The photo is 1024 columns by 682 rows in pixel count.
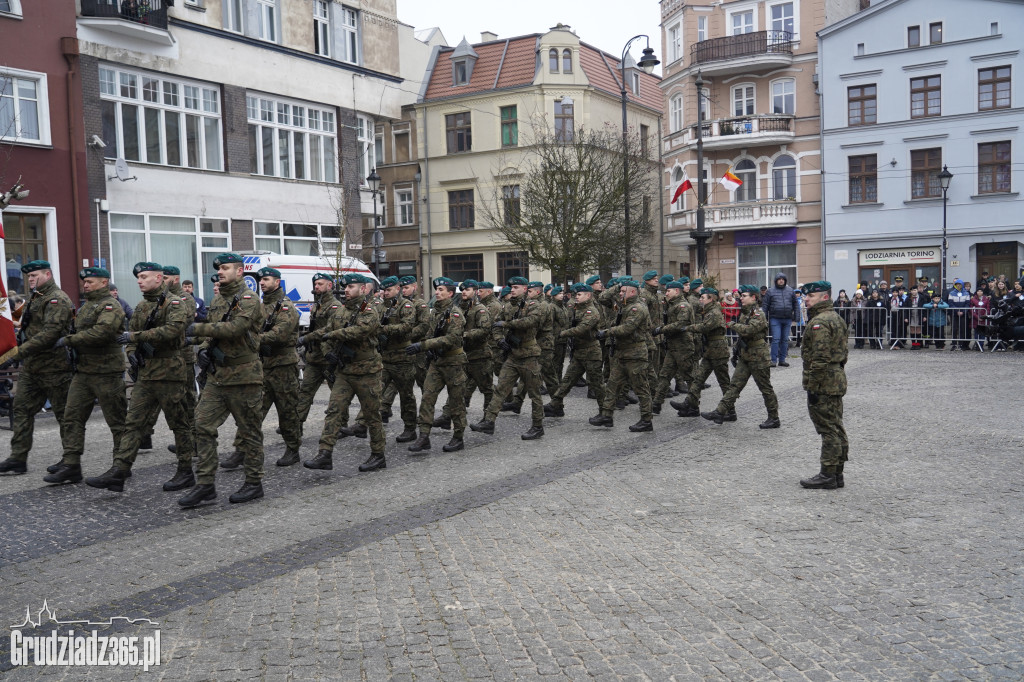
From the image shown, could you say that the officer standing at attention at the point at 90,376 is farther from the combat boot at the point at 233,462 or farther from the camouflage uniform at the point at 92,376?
the combat boot at the point at 233,462

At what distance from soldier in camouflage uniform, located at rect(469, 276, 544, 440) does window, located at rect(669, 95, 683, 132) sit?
105 feet

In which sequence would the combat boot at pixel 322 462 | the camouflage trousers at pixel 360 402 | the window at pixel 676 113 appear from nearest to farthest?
the combat boot at pixel 322 462, the camouflage trousers at pixel 360 402, the window at pixel 676 113

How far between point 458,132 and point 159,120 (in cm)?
1958

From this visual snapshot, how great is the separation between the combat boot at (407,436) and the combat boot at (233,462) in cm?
209

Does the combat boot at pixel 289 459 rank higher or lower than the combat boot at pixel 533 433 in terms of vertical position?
higher

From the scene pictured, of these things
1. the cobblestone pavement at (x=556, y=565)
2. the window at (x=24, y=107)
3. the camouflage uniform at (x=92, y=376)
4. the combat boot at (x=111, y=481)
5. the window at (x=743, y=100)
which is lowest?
the cobblestone pavement at (x=556, y=565)

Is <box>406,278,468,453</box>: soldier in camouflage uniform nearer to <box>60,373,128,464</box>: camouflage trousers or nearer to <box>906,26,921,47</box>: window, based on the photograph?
<box>60,373,128,464</box>: camouflage trousers

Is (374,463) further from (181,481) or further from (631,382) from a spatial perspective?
(631,382)

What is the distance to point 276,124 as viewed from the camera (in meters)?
28.9

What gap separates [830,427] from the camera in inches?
319

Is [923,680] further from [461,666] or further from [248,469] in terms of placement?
[248,469]

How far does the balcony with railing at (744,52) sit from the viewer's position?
123 ft

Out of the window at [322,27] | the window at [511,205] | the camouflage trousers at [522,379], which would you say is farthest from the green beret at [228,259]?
the window at [322,27]

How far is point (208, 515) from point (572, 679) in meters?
4.22
